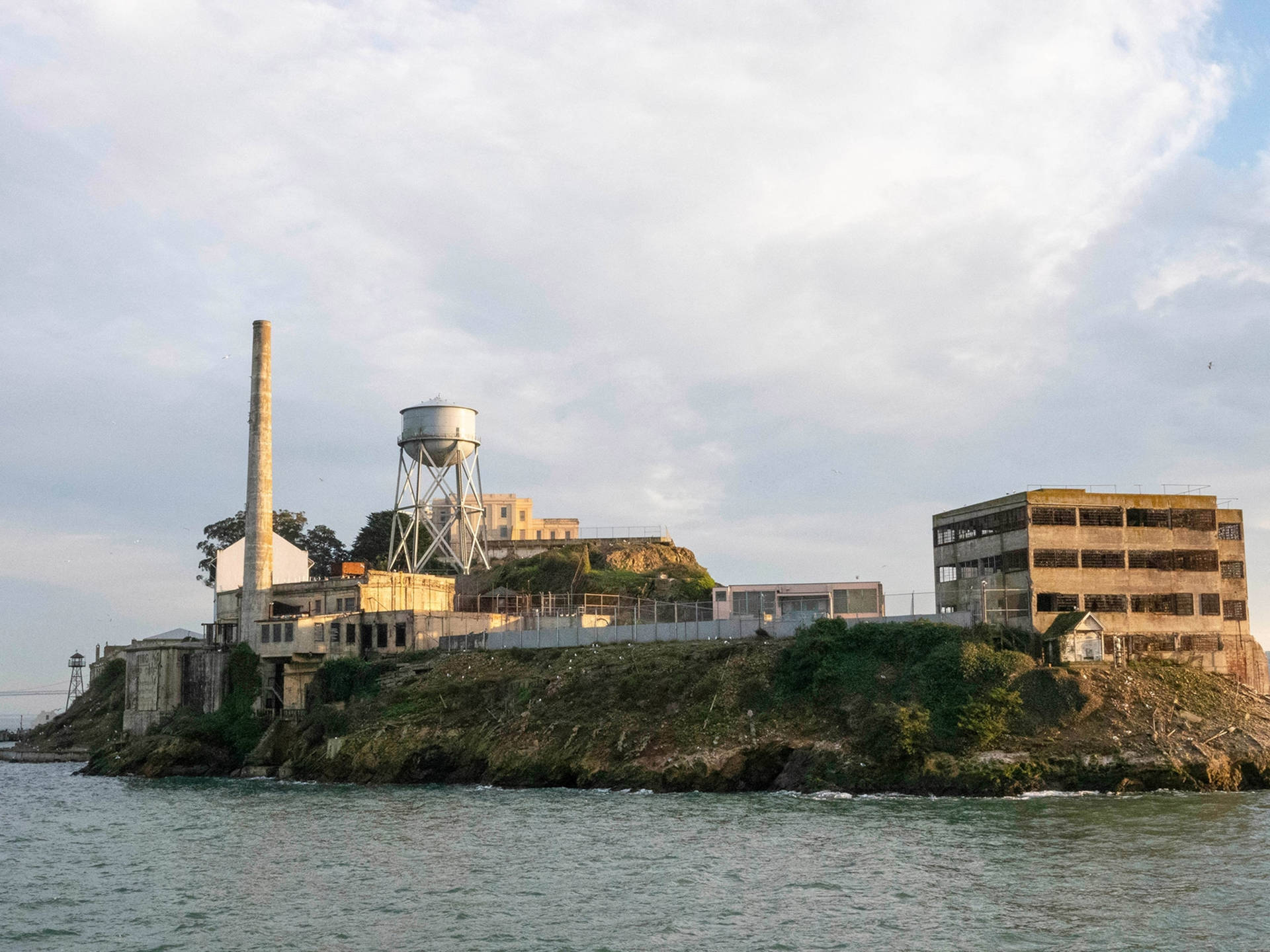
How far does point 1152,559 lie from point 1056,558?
6.14 meters

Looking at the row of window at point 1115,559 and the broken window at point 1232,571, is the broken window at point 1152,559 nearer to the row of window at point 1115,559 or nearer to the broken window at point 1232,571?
the row of window at point 1115,559

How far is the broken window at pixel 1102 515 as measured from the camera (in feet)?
237

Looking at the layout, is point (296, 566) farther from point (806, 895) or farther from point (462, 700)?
point (806, 895)

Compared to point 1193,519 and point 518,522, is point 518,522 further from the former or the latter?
point 1193,519

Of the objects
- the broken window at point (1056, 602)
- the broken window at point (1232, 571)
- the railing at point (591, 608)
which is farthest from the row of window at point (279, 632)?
the broken window at point (1232, 571)

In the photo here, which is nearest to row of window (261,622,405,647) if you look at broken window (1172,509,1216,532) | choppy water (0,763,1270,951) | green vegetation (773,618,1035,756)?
choppy water (0,763,1270,951)

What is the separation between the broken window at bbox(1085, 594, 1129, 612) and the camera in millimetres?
70438

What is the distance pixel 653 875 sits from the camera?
3597 cm

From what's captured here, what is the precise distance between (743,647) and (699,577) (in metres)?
49.4

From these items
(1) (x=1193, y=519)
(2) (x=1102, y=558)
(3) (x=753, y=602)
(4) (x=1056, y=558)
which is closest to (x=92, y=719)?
(3) (x=753, y=602)

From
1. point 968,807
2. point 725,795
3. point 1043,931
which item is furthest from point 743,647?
point 1043,931

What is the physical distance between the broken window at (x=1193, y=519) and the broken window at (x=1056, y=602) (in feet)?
28.2

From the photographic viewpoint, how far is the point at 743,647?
6706cm

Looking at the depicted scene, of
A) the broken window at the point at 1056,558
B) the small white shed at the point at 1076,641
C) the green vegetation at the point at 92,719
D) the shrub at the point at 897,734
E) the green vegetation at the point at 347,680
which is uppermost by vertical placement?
the broken window at the point at 1056,558
